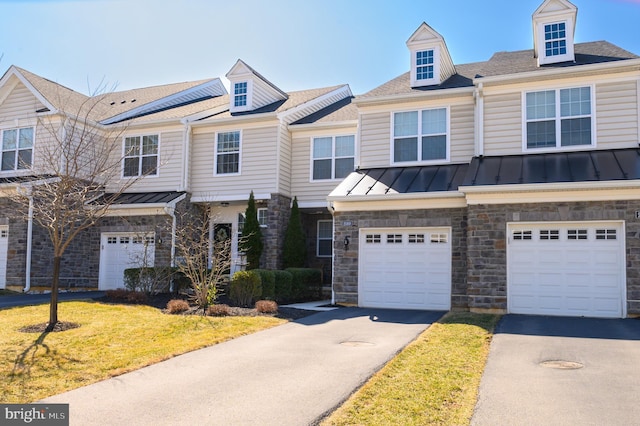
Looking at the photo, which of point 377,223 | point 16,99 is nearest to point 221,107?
point 16,99

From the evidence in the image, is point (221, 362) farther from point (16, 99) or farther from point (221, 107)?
point (16, 99)

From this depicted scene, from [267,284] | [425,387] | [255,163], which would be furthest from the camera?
[255,163]

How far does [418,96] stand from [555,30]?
4370 millimetres

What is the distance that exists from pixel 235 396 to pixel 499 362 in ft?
13.2

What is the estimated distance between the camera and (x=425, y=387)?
6.69 metres

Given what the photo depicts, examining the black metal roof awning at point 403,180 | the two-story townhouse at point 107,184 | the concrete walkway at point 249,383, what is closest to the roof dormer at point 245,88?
the two-story townhouse at point 107,184

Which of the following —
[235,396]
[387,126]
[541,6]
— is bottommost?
[235,396]

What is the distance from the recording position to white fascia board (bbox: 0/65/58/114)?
1945 cm

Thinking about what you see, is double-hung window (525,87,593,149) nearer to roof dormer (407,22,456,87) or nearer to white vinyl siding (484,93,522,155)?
white vinyl siding (484,93,522,155)

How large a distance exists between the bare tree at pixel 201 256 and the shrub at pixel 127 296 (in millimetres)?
1315

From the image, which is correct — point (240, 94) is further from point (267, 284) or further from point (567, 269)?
point (567, 269)

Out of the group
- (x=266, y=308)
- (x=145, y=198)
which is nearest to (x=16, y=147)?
(x=145, y=198)

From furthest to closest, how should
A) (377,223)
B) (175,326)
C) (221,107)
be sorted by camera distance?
1. (221,107)
2. (377,223)
3. (175,326)

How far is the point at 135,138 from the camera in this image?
20.7 metres
